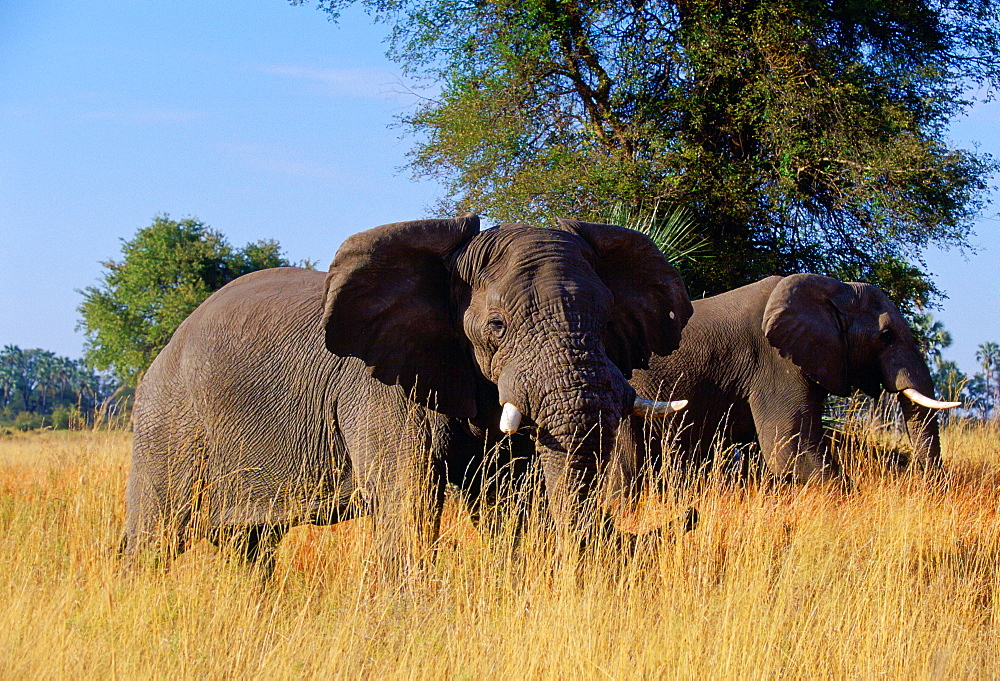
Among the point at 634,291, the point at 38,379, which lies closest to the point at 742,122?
the point at 634,291

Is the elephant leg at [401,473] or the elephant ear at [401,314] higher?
the elephant ear at [401,314]

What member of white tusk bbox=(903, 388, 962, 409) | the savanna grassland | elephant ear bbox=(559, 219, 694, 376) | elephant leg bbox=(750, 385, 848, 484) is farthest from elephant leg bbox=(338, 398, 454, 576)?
white tusk bbox=(903, 388, 962, 409)

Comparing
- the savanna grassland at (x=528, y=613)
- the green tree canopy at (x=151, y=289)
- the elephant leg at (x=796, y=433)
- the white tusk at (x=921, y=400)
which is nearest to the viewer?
the savanna grassland at (x=528, y=613)

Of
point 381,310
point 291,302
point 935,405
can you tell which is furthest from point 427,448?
point 935,405

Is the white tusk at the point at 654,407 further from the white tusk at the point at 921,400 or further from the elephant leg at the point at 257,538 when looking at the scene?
the white tusk at the point at 921,400

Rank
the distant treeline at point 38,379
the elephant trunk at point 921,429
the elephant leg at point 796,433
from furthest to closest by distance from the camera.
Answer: the distant treeline at point 38,379, the elephant trunk at point 921,429, the elephant leg at point 796,433

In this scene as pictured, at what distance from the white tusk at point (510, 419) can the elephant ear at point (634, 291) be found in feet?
3.33

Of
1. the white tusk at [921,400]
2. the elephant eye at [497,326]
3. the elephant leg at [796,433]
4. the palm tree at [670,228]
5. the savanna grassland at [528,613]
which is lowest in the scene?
the savanna grassland at [528,613]

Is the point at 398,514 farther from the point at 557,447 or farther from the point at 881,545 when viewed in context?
the point at 881,545

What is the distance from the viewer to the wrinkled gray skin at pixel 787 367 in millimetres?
9469

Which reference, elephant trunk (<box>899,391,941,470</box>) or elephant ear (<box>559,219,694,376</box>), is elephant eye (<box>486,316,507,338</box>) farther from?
elephant trunk (<box>899,391,941,470</box>)

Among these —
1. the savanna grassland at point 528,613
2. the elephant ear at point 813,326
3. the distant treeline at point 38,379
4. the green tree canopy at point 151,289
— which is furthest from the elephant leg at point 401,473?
the distant treeline at point 38,379

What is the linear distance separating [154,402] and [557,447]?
3.11m

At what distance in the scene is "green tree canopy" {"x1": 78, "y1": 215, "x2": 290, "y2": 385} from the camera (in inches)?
1241
